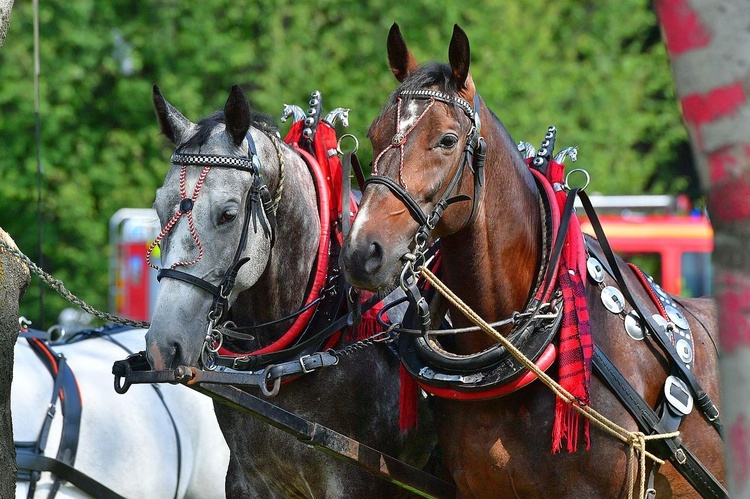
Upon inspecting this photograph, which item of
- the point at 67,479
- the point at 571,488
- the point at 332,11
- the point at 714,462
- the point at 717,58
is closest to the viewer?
the point at 717,58

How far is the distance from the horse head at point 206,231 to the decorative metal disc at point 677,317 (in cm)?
128

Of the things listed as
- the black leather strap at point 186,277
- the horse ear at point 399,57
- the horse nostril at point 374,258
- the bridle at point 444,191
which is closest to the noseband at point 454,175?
the bridle at point 444,191

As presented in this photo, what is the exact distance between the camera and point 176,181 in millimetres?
3041

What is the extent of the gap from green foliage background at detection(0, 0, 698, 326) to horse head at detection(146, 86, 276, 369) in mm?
7257

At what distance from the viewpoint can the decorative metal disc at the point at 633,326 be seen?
2936 millimetres

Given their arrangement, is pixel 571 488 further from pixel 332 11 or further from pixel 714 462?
pixel 332 11

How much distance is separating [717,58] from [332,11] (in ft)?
33.5

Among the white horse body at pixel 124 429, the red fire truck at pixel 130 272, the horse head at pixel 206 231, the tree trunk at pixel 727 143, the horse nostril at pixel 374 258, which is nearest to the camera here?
the tree trunk at pixel 727 143

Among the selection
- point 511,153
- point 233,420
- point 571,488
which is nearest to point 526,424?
point 571,488

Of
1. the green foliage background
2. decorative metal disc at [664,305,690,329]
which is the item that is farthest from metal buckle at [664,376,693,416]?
the green foliage background

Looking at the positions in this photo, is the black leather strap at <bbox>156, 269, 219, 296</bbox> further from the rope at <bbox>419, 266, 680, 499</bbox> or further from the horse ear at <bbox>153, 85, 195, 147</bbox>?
the rope at <bbox>419, 266, 680, 499</bbox>

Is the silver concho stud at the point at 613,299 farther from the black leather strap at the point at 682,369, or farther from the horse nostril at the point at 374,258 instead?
the horse nostril at the point at 374,258

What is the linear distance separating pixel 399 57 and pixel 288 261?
79 cm

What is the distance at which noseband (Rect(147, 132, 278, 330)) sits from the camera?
117 inches
